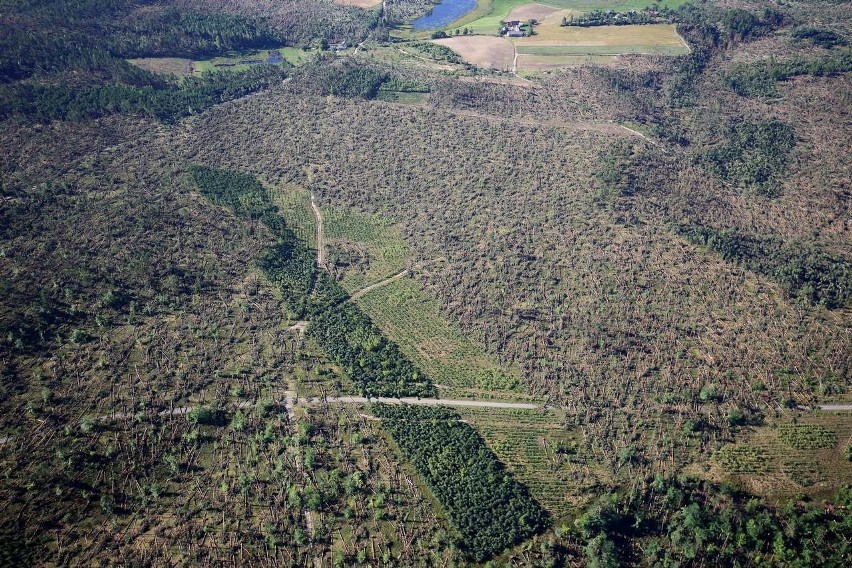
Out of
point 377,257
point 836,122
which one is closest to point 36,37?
point 377,257

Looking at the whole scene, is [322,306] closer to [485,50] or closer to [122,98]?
[122,98]

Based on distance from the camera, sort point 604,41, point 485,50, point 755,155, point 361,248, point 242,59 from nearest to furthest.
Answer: point 361,248 < point 755,155 < point 485,50 < point 604,41 < point 242,59

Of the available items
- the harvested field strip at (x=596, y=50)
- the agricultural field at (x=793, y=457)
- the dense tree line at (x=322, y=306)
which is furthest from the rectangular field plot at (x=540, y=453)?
the harvested field strip at (x=596, y=50)

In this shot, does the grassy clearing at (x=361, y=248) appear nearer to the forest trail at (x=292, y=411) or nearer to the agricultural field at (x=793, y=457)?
the forest trail at (x=292, y=411)

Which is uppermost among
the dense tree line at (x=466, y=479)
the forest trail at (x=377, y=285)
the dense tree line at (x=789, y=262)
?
the dense tree line at (x=789, y=262)

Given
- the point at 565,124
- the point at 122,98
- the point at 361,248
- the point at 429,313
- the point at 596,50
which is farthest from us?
the point at 596,50

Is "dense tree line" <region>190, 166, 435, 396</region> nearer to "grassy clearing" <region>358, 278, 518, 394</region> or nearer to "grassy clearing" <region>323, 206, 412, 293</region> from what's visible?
"grassy clearing" <region>358, 278, 518, 394</region>

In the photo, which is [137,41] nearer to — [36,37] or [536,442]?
[36,37]

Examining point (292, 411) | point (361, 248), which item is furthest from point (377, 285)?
point (292, 411)
